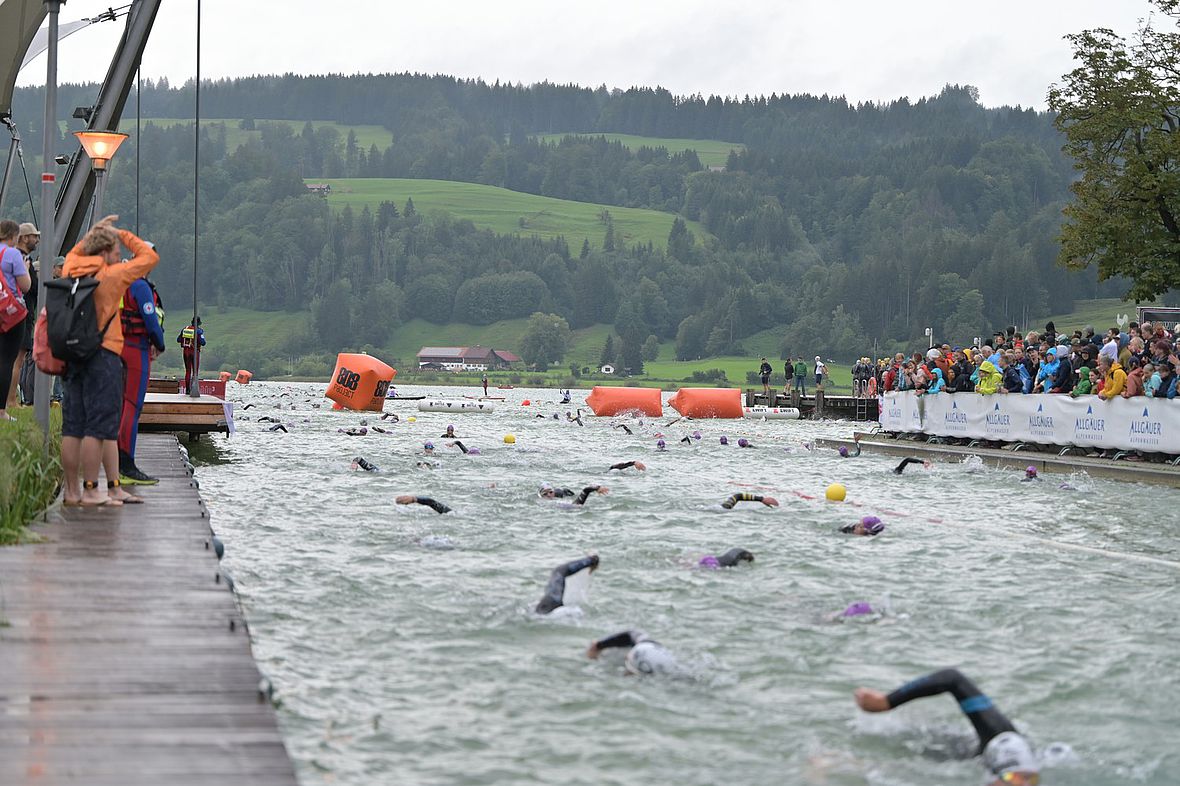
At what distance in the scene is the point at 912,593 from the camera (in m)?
11.7

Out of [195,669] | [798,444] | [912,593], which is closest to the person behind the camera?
[195,669]

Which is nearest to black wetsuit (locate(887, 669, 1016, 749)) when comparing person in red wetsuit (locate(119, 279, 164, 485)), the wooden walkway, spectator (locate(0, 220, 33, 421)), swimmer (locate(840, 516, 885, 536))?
the wooden walkway

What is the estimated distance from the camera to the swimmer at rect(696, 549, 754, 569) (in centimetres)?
1288

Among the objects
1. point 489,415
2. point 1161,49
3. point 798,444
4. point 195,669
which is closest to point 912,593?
point 195,669

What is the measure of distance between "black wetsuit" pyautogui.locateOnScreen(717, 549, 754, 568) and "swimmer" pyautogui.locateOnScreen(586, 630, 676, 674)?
408cm

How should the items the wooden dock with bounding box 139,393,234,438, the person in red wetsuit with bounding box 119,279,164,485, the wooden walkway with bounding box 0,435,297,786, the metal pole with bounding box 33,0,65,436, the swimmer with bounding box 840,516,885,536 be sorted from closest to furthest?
the wooden walkway with bounding box 0,435,297,786 → the person in red wetsuit with bounding box 119,279,164,485 → the metal pole with bounding box 33,0,65,436 → the swimmer with bounding box 840,516,885,536 → the wooden dock with bounding box 139,393,234,438

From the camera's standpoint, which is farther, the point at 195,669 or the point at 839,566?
the point at 839,566

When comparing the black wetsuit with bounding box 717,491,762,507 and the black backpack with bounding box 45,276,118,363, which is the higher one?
the black backpack with bounding box 45,276,118,363

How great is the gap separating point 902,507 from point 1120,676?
10.9 meters

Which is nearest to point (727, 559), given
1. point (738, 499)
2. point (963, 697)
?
point (738, 499)

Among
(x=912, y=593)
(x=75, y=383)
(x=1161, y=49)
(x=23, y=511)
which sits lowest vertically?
(x=912, y=593)

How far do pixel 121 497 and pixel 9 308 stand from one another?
3400 millimetres

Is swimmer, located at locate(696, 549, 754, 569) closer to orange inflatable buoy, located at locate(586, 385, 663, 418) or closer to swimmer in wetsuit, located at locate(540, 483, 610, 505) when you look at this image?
swimmer in wetsuit, located at locate(540, 483, 610, 505)

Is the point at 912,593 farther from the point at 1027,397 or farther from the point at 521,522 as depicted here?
the point at 1027,397
